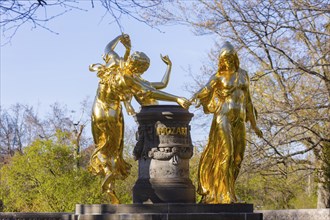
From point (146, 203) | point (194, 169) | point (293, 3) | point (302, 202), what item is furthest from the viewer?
point (302, 202)

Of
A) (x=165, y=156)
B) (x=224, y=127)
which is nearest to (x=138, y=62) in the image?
(x=165, y=156)

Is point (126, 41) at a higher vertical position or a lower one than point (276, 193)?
higher

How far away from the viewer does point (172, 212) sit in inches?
509

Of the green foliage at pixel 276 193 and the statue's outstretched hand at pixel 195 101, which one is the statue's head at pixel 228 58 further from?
the green foliage at pixel 276 193

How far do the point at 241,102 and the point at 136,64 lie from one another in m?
2.07

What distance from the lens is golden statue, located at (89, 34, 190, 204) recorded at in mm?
14125

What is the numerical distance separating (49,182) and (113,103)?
36.7ft

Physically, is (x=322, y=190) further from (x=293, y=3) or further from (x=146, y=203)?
(x=146, y=203)

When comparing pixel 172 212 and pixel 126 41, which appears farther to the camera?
pixel 126 41

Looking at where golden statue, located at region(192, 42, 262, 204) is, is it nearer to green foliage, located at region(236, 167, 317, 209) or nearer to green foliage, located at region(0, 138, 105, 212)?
green foliage, located at region(0, 138, 105, 212)

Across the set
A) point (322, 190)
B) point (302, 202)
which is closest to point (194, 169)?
point (322, 190)

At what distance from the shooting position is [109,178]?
14.1 metres

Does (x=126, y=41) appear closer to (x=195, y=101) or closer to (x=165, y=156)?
(x=195, y=101)

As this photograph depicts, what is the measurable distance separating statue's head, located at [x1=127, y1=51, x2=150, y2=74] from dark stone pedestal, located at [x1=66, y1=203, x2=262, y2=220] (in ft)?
8.84
